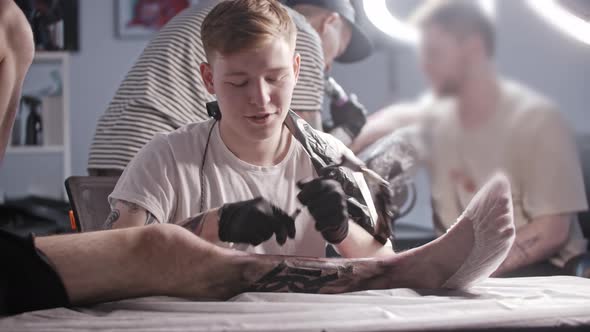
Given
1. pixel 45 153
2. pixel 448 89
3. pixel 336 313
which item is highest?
pixel 448 89

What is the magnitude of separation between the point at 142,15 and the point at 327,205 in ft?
1.21

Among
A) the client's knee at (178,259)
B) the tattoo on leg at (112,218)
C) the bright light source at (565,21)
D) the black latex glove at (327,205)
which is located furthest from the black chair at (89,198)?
the bright light source at (565,21)

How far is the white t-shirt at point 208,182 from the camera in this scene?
75 cm

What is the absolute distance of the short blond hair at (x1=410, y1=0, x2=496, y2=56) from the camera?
73cm

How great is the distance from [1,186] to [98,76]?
19cm

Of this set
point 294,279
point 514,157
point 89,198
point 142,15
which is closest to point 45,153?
point 89,198

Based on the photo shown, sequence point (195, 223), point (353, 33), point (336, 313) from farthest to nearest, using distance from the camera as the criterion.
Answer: point (353, 33)
point (195, 223)
point (336, 313)

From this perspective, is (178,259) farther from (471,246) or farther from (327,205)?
(471,246)

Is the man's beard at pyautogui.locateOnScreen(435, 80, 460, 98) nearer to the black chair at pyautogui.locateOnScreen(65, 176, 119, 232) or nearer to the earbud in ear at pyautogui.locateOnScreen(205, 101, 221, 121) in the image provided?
the earbud in ear at pyautogui.locateOnScreen(205, 101, 221, 121)

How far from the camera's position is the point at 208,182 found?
76cm

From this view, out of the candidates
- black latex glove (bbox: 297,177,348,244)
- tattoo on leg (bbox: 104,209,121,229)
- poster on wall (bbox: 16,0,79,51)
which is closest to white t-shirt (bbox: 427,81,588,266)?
black latex glove (bbox: 297,177,348,244)

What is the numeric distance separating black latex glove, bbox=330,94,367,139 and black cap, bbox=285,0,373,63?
5cm

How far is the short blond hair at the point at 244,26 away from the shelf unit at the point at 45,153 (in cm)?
20

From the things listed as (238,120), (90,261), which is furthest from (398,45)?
(90,261)
